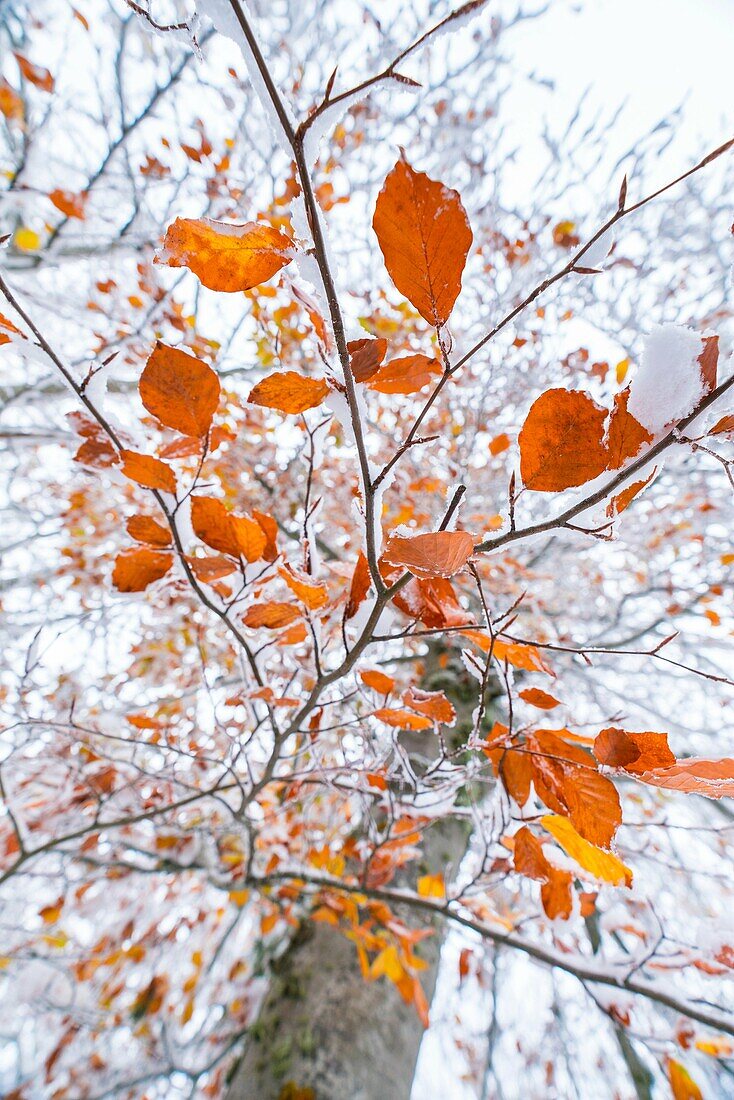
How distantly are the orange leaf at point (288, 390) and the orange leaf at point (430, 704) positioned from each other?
0.45m

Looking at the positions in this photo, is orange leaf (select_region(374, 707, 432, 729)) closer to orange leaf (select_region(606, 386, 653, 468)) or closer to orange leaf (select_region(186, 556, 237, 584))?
orange leaf (select_region(186, 556, 237, 584))

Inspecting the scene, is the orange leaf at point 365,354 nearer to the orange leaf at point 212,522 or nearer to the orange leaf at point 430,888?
the orange leaf at point 212,522

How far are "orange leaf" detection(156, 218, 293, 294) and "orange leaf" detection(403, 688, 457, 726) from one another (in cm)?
56

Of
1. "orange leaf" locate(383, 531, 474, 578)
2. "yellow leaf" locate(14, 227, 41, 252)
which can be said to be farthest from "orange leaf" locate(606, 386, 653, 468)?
"yellow leaf" locate(14, 227, 41, 252)

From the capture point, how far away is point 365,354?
1.33 ft

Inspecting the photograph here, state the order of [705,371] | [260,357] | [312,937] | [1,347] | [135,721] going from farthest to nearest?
[260,357] → [312,937] → [135,721] → [1,347] → [705,371]

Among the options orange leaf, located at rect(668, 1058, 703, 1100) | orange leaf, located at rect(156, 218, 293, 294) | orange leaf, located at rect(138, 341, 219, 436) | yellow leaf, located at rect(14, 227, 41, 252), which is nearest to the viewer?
orange leaf, located at rect(156, 218, 293, 294)

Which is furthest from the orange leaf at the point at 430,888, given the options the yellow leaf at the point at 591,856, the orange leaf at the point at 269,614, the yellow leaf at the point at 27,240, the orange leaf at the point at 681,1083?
the yellow leaf at the point at 27,240

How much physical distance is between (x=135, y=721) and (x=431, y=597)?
27.6 inches

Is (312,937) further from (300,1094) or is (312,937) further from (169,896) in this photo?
(169,896)

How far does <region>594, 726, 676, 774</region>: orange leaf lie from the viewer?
49 cm

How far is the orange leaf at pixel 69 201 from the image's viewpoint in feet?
6.77

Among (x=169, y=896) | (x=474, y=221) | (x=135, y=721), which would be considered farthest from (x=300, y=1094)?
(x=474, y=221)

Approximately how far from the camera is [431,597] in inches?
22.7
